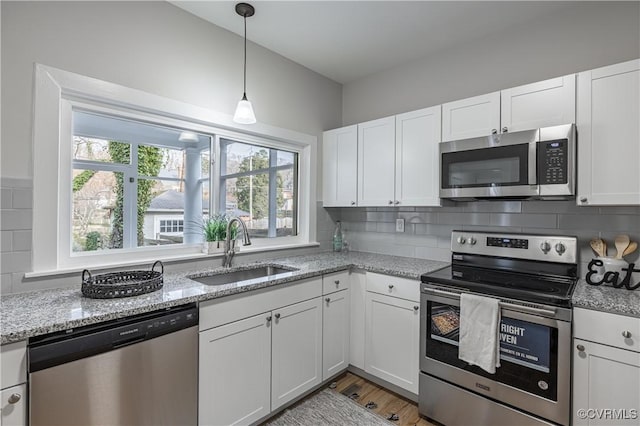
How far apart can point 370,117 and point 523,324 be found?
2.23 meters

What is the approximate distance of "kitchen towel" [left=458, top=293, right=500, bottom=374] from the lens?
172 cm

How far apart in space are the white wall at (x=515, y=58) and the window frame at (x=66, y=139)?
166 cm

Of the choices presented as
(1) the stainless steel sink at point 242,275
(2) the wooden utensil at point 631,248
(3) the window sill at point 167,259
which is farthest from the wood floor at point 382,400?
(2) the wooden utensil at point 631,248

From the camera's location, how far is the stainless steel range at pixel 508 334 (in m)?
1.59

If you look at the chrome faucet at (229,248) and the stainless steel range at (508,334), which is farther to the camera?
the chrome faucet at (229,248)

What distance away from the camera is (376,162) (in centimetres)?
272

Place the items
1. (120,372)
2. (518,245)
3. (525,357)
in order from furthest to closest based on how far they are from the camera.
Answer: (518,245), (525,357), (120,372)

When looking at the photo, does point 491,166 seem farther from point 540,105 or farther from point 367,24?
point 367,24

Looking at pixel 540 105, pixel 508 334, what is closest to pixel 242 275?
pixel 508 334

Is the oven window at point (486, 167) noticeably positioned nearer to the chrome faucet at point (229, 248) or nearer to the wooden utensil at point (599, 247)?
the wooden utensil at point (599, 247)

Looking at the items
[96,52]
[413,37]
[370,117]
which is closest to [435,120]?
[413,37]

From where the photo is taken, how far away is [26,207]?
1.55 m

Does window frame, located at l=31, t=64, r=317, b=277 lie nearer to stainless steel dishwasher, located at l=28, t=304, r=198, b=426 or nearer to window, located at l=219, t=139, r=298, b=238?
window, located at l=219, t=139, r=298, b=238

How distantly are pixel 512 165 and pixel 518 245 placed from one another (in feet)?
1.89
